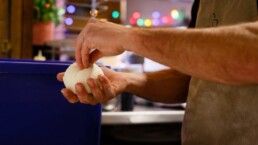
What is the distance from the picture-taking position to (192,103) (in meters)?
0.82

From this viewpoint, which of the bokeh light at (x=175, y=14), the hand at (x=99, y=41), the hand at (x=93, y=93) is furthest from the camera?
the bokeh light at (x=175, y=14)

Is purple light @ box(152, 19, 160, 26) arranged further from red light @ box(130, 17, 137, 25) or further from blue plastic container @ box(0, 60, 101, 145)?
blue plastic container @ box(0, 60, 101, 145)

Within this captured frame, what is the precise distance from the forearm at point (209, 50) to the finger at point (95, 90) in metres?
0.16

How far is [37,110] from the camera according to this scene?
734 millimetres

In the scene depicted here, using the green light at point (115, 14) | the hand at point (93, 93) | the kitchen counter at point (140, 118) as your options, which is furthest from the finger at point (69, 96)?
the green light at point (115, 14)

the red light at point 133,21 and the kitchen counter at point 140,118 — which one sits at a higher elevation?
the red light at point 133,21

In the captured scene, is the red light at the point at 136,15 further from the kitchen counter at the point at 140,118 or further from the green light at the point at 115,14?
the kitchen counter at the point at 140,118

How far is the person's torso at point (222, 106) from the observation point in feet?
2.22

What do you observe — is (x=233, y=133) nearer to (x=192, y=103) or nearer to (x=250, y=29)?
(x=192, y=103)

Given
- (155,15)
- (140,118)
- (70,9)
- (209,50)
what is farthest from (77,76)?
(155,15)

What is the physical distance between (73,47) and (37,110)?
3.85ft

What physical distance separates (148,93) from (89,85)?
0.29 meters

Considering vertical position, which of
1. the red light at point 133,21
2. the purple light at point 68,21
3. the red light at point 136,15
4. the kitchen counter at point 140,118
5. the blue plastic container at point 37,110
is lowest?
the kitchen counter at point 140,118

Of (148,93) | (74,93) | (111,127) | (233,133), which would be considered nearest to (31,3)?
(111,127)
